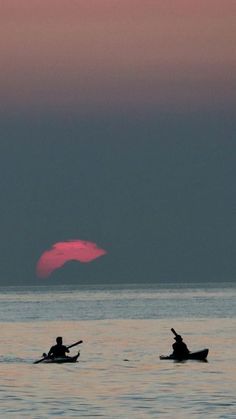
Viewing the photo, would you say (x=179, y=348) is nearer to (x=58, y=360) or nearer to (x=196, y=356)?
(x=196, y=356)

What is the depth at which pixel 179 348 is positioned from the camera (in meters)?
60.2

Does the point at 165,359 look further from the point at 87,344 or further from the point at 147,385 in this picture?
the point at 87,344

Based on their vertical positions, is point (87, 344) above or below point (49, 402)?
above

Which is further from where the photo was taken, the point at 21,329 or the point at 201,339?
the point at 21,329

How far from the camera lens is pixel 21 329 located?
326 ft

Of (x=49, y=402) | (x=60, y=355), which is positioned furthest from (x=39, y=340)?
(x=49, y=402)

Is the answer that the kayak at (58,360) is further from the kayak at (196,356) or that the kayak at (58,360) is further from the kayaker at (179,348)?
the kayaker at (179,348)

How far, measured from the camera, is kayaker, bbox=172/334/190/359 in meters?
60.1

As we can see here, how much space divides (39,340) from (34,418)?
4184 centimetres

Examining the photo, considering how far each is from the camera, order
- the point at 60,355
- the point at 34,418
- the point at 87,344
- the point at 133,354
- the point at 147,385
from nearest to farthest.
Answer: the point at 34,418 → the point at 147,385 → the point at 60,355 → the point at 133,354 → the point at 87,344

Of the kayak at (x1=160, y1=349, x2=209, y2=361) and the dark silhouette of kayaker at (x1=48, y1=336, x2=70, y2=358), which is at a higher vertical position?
the dark silhouette of kayaker at (x1=48, y1=336, x2=70, y2=358)

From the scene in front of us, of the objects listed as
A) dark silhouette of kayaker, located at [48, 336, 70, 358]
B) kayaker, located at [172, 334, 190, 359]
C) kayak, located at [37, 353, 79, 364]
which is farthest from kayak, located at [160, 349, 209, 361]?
dark silhouette of kayaker, located at [48, 336, 70, 358]

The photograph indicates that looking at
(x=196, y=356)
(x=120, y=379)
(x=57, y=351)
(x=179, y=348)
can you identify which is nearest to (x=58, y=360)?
(x=57, y=351)

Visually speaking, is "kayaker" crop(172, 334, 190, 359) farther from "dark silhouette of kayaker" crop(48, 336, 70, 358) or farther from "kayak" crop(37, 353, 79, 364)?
"dark silhouette of kayaker" crop(48, 336, 70, 358)
